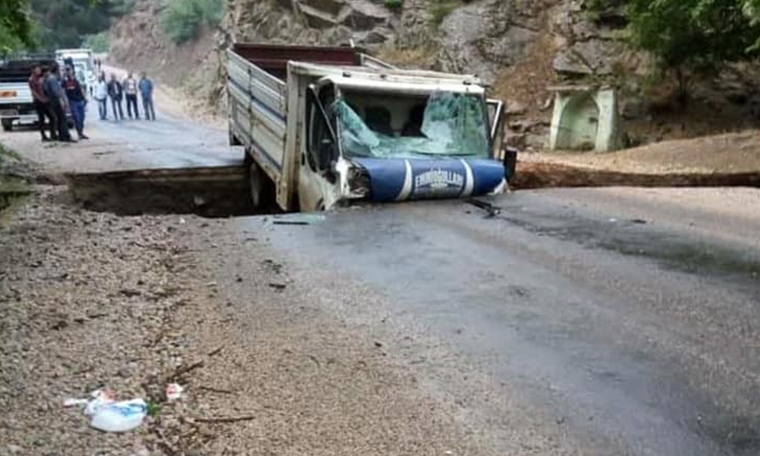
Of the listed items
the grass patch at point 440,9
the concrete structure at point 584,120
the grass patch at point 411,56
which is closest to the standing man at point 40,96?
the grass patch at point 411,56

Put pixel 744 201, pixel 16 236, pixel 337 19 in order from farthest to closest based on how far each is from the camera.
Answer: pixel 337 19 → pixel 744 201 → pixel 16 236

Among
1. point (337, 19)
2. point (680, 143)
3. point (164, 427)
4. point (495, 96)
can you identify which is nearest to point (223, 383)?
point (164, 427)

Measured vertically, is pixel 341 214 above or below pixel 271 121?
below

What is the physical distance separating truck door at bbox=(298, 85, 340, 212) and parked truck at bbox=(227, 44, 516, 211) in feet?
0.04

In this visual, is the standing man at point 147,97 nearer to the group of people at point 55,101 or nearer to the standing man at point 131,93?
the standing man at point 131,93

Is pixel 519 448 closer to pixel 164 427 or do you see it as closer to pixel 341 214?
pixel 164 427

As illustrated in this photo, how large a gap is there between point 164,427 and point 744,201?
29.5 ft

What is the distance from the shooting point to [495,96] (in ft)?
68.8

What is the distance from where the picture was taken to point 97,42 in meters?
A: 59.2

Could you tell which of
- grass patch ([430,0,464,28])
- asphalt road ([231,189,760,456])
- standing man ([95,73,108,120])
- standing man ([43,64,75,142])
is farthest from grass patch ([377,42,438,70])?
asphalt road ([231,189,760,456])

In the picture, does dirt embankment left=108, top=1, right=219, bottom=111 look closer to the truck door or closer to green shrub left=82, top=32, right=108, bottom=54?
green shrub left=82, top=32, right=108, bottom=54

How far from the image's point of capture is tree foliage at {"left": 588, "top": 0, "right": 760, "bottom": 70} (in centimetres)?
1548

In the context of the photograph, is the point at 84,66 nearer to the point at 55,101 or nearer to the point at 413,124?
the point at 55,101

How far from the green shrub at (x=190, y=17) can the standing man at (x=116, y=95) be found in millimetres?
16121
